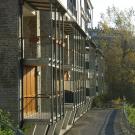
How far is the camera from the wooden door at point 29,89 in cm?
2232

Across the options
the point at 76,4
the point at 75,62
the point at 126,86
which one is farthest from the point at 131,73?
the point at 75,62

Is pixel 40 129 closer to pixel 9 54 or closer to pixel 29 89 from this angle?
pixel 29 89

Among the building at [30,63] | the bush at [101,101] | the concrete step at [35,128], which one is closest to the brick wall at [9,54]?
the building at [30,63]

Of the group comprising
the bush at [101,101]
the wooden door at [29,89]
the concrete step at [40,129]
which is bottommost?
the bush at [101,101]

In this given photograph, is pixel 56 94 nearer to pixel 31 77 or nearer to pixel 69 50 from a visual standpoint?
pixel 31 77

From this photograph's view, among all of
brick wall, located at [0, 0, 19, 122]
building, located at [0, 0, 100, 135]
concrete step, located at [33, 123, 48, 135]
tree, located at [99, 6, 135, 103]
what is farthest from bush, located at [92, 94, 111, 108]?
brick wall, located at [0, 0, 19, 122]

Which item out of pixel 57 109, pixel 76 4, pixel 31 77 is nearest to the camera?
pixel 57 109

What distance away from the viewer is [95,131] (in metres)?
32.4

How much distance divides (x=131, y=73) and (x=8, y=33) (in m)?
54.8

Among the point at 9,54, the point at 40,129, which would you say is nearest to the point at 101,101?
the point at 40,129

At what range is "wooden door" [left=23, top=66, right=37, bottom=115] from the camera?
22.3m

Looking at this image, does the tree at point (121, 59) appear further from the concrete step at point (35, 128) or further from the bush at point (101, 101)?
the concrete step at point (35, 128)

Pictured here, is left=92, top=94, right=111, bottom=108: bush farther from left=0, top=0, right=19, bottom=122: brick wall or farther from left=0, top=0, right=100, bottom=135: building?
left=0, top=0, right=19, bottom=122: brick wall

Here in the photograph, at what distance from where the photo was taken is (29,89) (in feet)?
79.4
